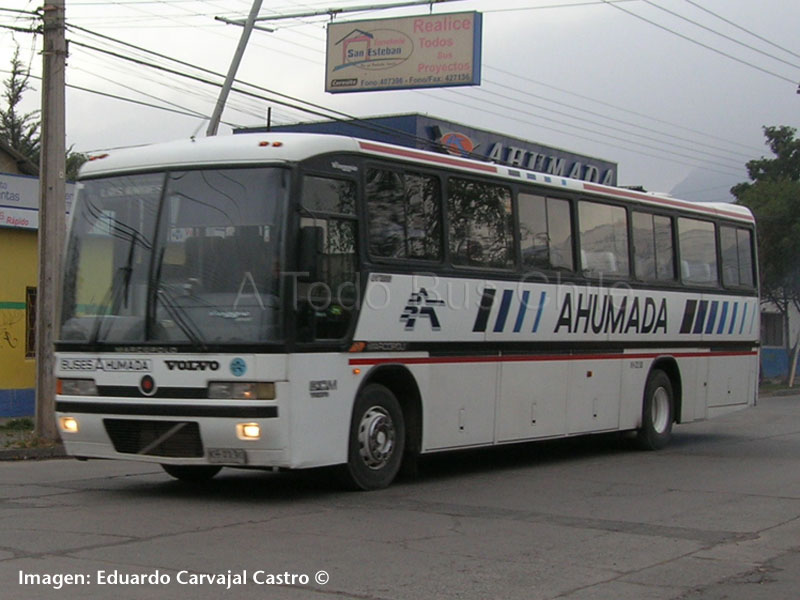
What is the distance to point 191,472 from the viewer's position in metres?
12.1

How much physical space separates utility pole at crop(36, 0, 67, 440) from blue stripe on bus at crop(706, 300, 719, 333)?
9427 millimetres

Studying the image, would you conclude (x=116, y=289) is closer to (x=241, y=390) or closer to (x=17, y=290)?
(x=241, y=390)

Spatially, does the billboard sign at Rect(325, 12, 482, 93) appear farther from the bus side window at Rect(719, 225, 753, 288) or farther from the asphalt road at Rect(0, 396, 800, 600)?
the asphalt road at Rect(0, 396, 800, 600)

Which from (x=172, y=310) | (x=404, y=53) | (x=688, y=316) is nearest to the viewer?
(x=172, y=310)

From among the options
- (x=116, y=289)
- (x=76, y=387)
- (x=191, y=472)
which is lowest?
(x=191, y=472)

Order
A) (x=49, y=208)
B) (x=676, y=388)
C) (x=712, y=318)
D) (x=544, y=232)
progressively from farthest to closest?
(x=712, y=318)
(x=676, y=388)
(x=49, y=208)
(x=544, y=232)

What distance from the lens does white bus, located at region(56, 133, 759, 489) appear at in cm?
1012

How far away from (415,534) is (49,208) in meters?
9.35

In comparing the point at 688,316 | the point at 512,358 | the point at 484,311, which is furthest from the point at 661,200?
the point at 484,311

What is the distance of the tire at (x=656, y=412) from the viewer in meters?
16.2

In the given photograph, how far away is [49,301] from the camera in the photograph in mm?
16297

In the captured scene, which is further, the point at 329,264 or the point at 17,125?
the point at 17,125

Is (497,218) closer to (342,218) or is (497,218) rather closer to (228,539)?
(342,218)

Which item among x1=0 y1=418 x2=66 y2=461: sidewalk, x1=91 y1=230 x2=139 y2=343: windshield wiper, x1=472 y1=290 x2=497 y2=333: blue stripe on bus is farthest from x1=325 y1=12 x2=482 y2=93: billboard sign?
x1=91 y1=230 x2=139 y2=343: windshield wiper
